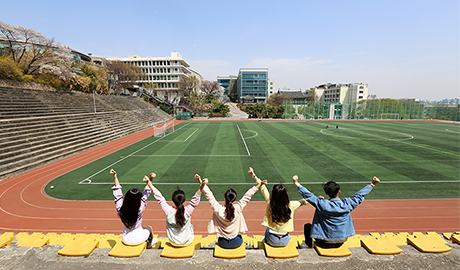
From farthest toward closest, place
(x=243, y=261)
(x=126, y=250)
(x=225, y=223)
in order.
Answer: (x=225, y=223)
(x=126, y=250)
(x=243, y=261)

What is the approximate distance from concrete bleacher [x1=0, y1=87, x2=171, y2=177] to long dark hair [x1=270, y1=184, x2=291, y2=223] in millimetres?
→ 15340

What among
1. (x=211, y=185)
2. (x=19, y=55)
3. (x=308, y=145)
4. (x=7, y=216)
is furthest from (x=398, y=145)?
(x=19, y=55)

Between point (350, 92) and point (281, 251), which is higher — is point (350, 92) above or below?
above

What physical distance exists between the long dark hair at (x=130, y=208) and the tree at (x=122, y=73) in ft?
202

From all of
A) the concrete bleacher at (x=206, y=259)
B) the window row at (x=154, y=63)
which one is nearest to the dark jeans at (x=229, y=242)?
the concrete bleacher at (x=206, y=259)

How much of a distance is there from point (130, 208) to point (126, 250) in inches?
29.4

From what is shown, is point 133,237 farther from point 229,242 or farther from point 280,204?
point 280,204

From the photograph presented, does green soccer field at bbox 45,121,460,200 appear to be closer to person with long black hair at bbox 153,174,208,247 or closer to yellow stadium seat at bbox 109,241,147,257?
yellow stadium seat at bbox 109,241,147,257

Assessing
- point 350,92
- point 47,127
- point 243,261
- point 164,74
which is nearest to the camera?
point 243,261

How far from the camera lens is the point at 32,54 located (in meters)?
29.5

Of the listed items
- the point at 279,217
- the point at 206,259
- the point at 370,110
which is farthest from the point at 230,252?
the point at 370,110

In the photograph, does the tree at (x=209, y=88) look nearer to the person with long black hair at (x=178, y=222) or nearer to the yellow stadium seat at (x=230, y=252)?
the person with long black hair at (x=178, y=222)

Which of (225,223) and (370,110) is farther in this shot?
(370,110)

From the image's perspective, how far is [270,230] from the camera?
367cm
